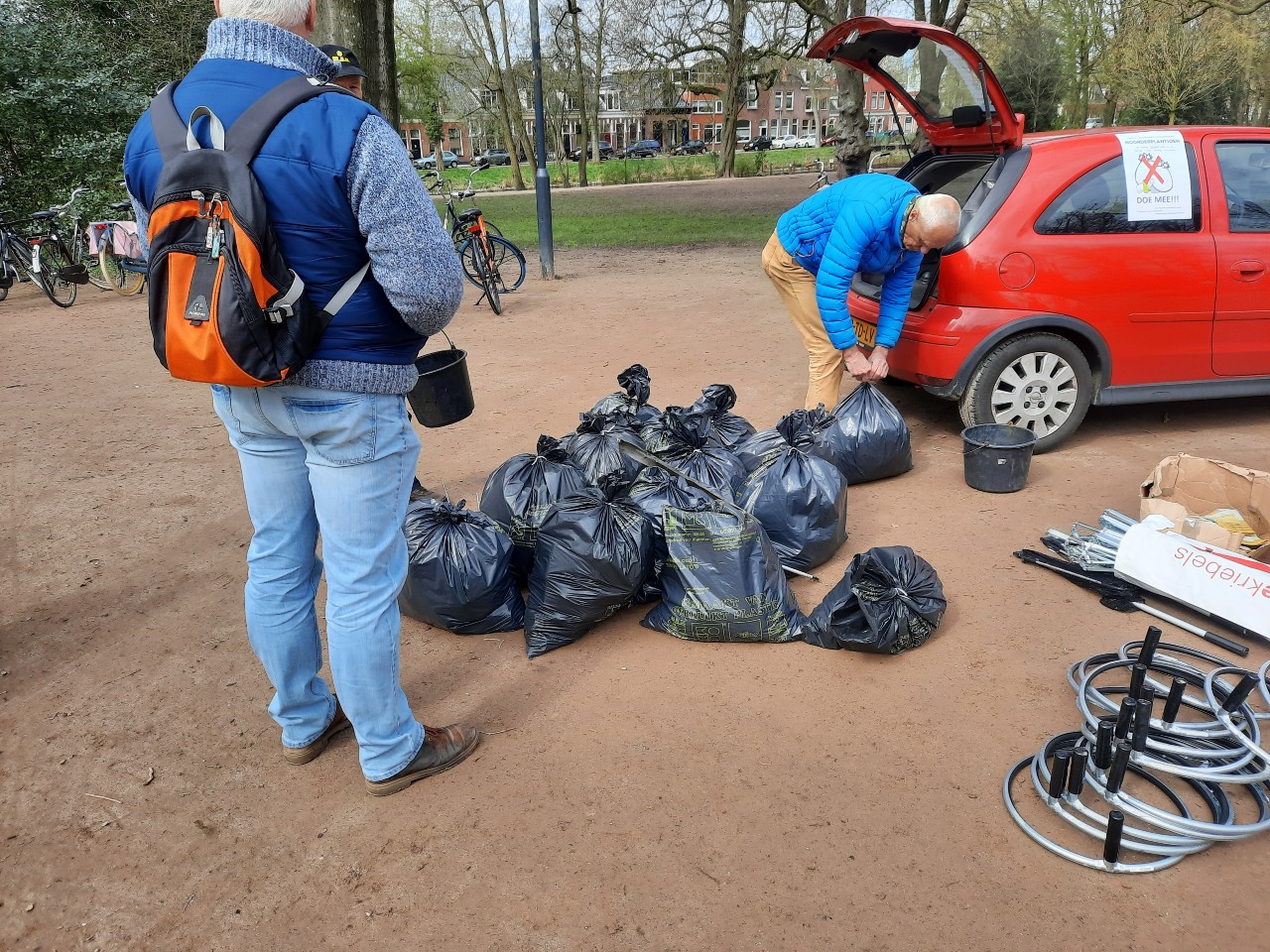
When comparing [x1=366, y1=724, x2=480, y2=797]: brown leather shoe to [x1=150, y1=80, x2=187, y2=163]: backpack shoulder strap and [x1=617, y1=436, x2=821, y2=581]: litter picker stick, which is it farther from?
[x1=150, y1=80, x2=187, y2=163]: backpack shoulder strap

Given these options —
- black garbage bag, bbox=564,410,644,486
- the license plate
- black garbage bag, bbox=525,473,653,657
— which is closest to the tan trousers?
the license plate

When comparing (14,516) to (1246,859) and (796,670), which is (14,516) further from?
(1246,859)

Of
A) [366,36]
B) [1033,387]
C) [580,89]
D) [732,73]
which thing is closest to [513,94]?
[580,89]

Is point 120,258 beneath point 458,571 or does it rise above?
above

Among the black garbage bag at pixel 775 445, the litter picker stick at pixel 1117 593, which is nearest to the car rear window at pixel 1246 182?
the litter picker stick at pixel 1117 593

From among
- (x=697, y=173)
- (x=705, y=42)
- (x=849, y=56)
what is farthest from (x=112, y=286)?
(x=697, y=173)

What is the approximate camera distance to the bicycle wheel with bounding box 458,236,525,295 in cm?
1034

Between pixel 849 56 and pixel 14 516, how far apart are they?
5.53 meters

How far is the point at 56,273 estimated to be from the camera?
11391 mm

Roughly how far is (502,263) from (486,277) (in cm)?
154

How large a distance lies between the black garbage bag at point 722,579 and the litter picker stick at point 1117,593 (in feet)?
4.03

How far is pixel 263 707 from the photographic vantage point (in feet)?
10.1

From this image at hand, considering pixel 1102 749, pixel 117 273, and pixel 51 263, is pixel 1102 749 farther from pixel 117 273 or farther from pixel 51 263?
pixel 117 273

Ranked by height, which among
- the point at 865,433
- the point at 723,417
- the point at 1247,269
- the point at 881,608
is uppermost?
the point at 1247,269
